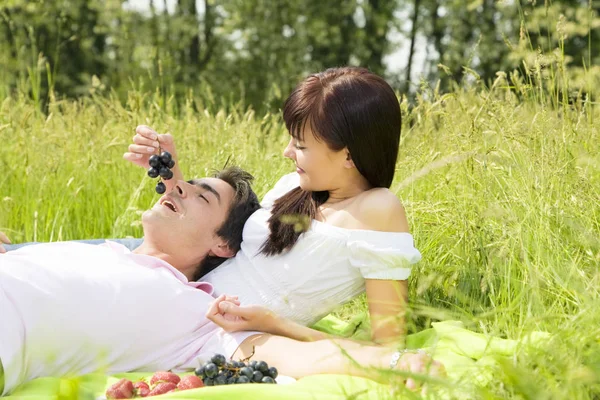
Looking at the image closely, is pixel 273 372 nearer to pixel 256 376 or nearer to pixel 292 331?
pixel 256 376

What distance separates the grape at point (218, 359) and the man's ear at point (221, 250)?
710 millimetres

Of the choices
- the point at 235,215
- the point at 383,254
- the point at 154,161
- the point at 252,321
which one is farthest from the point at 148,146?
the point at 383,254

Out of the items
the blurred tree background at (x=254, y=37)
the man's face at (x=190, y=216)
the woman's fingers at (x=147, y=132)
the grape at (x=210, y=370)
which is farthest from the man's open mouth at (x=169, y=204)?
the blurred tree background at (x=254, y=37)

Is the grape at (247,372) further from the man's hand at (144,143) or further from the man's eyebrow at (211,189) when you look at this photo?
the man's hand at (144,143)

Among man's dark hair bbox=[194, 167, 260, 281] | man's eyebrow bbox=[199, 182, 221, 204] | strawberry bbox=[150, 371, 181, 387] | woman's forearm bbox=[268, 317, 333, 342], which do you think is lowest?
woman's forearm bbox=[268, 317, 333, 342]

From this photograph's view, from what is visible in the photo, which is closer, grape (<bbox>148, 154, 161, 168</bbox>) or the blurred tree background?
grape (<bbox>148, 154, 161, 168</bbox>)

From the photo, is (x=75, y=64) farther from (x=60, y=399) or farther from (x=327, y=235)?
(x=60, y=399)

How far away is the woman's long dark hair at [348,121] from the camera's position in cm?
275

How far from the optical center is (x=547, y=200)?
9.53ft

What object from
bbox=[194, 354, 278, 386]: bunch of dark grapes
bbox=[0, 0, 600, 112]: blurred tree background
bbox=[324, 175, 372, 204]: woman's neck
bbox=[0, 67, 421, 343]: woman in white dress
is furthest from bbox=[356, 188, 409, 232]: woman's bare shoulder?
bbox=[0, 0, 600, 112]: blurred tree background

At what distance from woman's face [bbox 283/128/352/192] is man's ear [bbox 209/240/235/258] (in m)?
0.41

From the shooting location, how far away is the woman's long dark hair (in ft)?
9.04

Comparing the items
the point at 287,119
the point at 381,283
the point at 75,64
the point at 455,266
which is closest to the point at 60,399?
the point at 381,283

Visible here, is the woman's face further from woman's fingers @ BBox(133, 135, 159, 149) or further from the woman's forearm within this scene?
woman's fingers @ BBox(133, 135, 159, 149)
